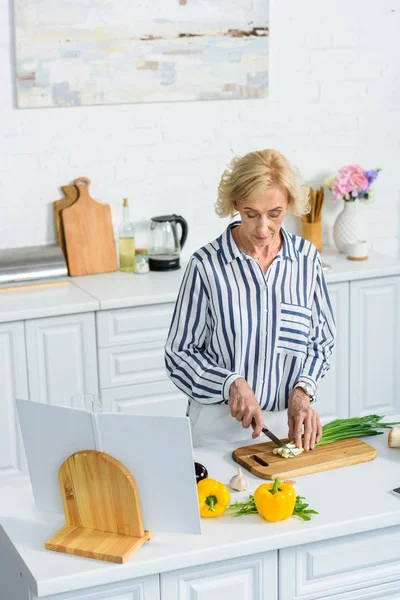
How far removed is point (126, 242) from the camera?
4582 millimetres

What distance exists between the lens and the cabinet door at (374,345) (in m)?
4.65

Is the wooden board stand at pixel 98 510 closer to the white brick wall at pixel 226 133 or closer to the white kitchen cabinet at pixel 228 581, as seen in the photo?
the white kitchen cabinet at pixel 228 581

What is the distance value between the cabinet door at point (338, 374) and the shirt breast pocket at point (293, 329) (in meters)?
1.71

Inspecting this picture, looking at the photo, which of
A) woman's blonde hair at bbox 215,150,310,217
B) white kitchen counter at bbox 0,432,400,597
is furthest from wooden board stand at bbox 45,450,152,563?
woman's blonde hair at bbox 215,150,310,217

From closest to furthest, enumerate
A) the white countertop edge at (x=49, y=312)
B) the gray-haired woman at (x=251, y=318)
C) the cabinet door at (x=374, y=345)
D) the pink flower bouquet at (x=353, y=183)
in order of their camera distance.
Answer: the gray-haired woman at (x=251, y=318)
the white countertop edge at (x=49, y=312)
the cabinet door at (x=374, y=345)
the pink flower bouquet at (x=353, y=183)

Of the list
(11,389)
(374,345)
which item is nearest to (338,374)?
(374,345)

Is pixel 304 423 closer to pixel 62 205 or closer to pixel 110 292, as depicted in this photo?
pixel 110 292

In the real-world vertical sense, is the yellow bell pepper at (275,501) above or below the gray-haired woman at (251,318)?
below

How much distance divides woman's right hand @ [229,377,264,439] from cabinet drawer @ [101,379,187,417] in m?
1.57

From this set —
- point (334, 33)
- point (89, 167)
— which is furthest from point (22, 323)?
point (334, 33)

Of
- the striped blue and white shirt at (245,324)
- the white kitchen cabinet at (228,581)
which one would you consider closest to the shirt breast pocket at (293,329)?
the striped blue and white shirt at (245,324)

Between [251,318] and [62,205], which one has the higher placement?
[62,205]

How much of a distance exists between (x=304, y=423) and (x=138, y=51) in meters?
2.48

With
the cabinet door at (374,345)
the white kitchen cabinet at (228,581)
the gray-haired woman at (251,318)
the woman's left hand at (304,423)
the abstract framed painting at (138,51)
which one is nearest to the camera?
the white kitchen cabinet at (228,581)
